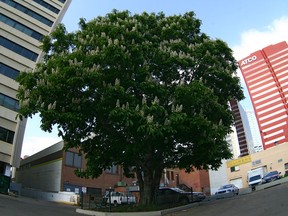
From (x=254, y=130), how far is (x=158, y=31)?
499 feet

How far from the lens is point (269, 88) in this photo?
422 ft

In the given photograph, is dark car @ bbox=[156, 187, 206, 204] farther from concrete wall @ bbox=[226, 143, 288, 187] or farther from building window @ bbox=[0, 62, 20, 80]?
concrete wall @ bbox=[226, 143, 288, 187]

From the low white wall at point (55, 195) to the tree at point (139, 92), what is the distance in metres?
18.9

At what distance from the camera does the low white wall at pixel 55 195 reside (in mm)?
38750

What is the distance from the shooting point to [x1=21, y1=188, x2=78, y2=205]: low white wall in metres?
38.8

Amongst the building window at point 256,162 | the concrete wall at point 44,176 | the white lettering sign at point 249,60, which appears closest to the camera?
the concrete wall at point 44,176

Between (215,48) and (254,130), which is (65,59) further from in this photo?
(254,130)

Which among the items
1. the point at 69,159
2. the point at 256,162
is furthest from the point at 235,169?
the point at 69,159

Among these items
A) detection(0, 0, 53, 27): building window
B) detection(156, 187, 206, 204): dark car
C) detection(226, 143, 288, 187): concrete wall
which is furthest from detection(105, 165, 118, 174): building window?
detection(226, 143, 288, 187): concrete wall

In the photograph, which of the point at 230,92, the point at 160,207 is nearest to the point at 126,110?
the point at 160,207

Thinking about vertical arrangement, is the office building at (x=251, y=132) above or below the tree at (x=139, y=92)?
above

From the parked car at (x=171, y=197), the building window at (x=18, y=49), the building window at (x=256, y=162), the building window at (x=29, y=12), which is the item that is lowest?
the parked car at (x=171, y=197)

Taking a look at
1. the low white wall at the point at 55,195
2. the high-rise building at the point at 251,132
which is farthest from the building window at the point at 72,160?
the high-rise building at the point at 251,132

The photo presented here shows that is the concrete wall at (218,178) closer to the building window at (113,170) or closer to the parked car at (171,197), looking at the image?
the building window at (113,170)
